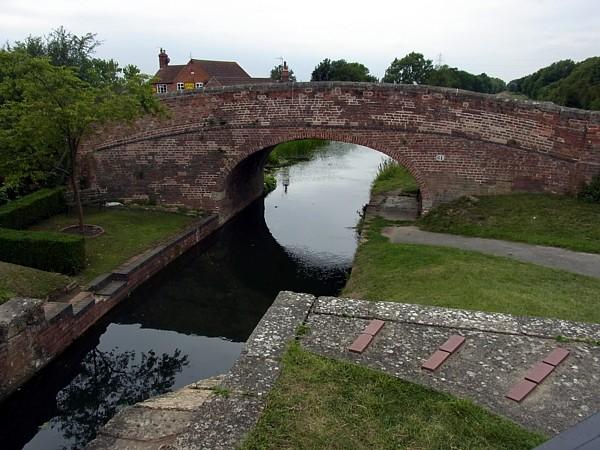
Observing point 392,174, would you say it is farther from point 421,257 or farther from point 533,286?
point 533,286

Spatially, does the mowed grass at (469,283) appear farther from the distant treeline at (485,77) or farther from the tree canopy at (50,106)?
the distant treeline at (485,77)

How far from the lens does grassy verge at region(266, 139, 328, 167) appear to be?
3135cm

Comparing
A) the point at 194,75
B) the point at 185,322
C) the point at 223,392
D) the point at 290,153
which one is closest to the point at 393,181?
the point at 290,153

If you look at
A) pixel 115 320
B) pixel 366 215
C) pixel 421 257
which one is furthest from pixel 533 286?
pixel 115 320

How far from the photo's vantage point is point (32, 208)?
550 inches

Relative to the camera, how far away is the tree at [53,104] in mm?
10875

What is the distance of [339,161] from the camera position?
34.3 metres

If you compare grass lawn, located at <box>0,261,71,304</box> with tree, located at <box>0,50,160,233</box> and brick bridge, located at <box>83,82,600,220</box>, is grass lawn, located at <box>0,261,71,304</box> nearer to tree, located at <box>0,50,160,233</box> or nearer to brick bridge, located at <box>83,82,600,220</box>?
tree, located at <box>0,50,160,233</box>

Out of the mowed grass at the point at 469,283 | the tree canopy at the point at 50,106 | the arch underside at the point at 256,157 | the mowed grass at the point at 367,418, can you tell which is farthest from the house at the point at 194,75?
the mowed grass at the point at 367,418

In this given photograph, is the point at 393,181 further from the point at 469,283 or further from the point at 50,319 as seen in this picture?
the point at 50,319

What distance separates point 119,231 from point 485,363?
38.1ft

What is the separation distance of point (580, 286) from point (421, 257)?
3301 mm

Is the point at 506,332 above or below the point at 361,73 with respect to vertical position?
below

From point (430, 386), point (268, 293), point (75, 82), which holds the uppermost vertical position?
point (75, 82)
